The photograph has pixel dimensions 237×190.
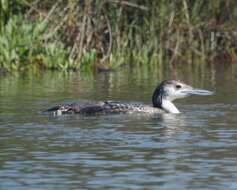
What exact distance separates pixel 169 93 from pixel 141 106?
75 cm

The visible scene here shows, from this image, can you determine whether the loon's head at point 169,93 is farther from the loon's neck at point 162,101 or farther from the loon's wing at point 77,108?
the loon's wing at point 77,108

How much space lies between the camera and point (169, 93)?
53.0 feet

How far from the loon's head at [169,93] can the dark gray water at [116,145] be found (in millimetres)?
224

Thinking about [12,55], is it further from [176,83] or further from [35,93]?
[176,83]

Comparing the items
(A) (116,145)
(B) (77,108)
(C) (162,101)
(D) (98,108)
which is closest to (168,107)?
(C) (162,101)

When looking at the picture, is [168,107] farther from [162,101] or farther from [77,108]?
[77,108]

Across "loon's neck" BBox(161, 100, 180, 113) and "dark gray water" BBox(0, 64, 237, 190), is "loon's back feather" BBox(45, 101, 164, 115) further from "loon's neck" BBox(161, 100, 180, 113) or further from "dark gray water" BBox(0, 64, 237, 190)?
"loon's neck" BBox(161, 100, 180, 113)

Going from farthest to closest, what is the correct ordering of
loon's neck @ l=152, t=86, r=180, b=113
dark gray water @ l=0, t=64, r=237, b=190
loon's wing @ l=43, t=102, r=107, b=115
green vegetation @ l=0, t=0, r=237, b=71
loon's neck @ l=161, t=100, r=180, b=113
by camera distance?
green vegetation @ l=0, t=0, r=237, b=71 → loon's neck @ l=152, t=86, r=180, b=113 → loon's neck @ l=161, t=100, r=180, b=113 → loon's wing @ l=43, t=102, r=107, b=115 → dark gray water @ l=0, t=64, r=237, b=190

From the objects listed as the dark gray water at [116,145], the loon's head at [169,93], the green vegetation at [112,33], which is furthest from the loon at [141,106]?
the green vegetation at [112,33]

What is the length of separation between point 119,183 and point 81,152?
1907mm

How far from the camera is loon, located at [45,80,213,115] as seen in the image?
1525cm

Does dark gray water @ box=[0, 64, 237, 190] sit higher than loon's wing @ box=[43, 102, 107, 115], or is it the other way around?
loon's wing @ box=[43, 102, 107, 115]

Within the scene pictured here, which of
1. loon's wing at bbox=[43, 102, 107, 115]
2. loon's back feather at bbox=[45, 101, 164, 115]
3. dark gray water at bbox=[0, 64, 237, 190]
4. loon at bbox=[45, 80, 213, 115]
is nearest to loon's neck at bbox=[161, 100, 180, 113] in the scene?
loon at bbox=[45, 80, 213, 115]

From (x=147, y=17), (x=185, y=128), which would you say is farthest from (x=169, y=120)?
(x=147, y=17)
